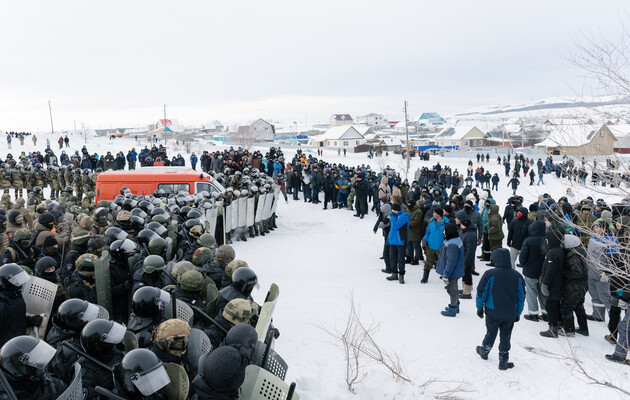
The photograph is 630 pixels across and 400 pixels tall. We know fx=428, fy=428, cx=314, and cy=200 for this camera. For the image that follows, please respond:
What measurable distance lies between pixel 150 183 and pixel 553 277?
10.3 m

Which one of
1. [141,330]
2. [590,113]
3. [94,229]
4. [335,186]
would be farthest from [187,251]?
[335,186]

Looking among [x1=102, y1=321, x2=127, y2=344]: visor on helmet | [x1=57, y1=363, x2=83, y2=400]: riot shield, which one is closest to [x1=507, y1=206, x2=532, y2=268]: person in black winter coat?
[x1=102, y1=321, x2=127, y2=344]: visor on helmet

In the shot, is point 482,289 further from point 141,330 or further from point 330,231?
point 330,231

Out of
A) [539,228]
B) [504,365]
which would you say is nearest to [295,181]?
[539,228]

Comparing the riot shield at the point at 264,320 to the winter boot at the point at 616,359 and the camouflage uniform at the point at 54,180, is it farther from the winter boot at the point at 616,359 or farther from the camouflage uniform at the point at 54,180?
the camouflage uniform at the point at 54,180

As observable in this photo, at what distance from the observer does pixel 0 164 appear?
21.5 metres

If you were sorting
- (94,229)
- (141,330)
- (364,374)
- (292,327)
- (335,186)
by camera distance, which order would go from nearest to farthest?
1. (141,330)
2. (364,374)
3. (292,327)
4. (94,229)
5. (335,186)

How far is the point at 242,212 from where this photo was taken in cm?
1277

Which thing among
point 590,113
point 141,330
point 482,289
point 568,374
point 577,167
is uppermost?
point 590,113

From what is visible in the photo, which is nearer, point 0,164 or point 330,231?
point 330,231

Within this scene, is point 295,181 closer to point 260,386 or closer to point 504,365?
point 504,365

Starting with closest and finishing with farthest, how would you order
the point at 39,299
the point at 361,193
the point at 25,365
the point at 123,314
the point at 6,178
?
the point at 25,365
the point at 39,299
the point at 123,314
the point at 361,193
the point at 6,178

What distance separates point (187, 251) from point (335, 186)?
39.4 ft

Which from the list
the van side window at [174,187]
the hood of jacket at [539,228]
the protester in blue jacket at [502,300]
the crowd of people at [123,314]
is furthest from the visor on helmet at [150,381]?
the van side window at [174,187]
